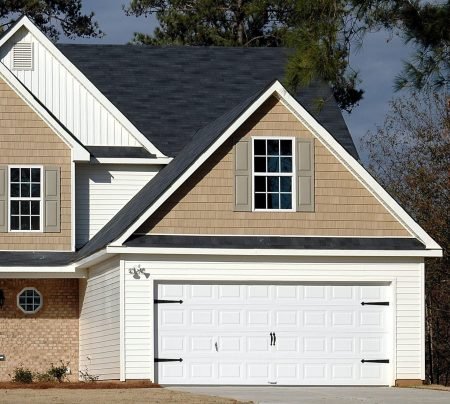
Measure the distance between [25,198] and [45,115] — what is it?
1964 millimetres

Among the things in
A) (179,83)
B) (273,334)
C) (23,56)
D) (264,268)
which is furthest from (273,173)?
(23,56)

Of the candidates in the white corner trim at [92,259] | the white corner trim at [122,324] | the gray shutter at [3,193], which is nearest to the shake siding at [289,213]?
the white corner trim at [122,324]

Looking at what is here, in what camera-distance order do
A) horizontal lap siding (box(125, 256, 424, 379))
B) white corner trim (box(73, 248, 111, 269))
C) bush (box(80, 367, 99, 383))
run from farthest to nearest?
bush (box(80, 367, 99, 383)), white corner trim (box(73, 248, 111, 269)), horizontal lap siding (box(125, 256, 424, 379))

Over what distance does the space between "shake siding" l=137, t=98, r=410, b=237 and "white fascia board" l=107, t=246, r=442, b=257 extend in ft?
1.70

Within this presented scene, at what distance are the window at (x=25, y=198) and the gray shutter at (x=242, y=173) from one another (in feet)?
19.0

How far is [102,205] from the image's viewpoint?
31.1 metres

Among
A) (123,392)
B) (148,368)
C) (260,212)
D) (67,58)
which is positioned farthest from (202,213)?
(67,58)

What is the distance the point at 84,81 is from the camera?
105 ft

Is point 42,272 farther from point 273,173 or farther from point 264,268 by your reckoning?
point 273,173

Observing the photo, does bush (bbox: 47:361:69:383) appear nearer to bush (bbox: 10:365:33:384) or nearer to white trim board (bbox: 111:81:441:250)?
bush (bbox: 10:365:33:384)

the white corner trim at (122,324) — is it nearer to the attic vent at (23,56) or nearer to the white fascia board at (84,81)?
the white fascia board at (84,81)

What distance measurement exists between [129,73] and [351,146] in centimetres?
681

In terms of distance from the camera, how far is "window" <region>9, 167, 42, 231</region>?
30.5 meters

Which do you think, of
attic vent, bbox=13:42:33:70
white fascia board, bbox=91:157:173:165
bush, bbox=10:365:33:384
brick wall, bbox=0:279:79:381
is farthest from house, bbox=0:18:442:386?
attic vent, bbox=13:42:33:70
